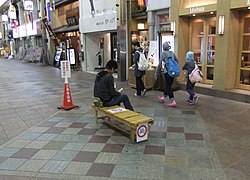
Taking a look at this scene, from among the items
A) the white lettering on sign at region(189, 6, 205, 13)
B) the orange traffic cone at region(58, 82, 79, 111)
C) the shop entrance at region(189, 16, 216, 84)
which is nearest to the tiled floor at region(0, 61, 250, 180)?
the orange traffic cone at region(58, 82, 79, 111)

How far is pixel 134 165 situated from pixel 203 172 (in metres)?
0.93

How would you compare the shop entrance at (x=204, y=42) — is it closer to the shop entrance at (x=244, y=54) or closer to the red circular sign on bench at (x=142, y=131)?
the shop entrance at (x=244, y=54)

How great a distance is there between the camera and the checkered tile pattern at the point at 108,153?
11.1 feet

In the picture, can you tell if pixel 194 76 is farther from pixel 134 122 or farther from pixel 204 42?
pixel 134 122

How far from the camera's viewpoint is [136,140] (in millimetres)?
4309

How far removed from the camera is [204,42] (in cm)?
870

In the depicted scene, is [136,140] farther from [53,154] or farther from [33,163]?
[33,163]

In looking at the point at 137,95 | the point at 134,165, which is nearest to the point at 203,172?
the point at 134,165

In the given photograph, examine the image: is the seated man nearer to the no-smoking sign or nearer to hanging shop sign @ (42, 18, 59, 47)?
the no-smoking sign

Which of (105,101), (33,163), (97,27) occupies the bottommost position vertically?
(33,163)

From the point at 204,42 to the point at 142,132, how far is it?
5579 millimetres

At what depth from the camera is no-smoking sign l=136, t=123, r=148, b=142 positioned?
4227mm

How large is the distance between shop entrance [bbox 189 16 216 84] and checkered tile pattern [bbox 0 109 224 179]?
376 centimetres

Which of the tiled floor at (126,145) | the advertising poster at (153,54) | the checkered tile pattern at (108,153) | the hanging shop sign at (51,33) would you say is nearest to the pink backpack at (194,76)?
the tiled floor at (126,145)
